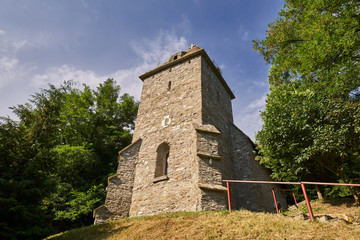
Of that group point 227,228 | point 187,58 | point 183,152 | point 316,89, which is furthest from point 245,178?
point 187,58

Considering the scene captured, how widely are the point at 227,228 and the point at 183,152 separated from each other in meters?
5.23

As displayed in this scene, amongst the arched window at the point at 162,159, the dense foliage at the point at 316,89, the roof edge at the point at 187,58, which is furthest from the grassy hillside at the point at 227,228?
the roof edge at the point at 187,58

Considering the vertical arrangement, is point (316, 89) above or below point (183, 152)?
above

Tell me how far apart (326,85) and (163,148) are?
8228 mm

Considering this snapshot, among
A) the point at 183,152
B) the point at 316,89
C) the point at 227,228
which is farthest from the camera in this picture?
the point at 183,152

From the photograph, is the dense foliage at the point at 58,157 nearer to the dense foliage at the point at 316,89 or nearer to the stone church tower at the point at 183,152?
the stone church tower at the point at 183,152

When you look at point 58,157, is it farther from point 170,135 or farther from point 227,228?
point 227,228

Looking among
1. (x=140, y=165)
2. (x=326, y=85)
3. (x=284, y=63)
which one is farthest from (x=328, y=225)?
(x=140, y=165)

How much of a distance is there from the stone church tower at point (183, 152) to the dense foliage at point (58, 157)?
3332 millimetres

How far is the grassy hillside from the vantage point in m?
4.85

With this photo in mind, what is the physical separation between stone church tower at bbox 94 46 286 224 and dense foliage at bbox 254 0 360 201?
2.31 metres

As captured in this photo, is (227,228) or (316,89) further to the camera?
(316,89)

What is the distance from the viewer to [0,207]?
21.8ft

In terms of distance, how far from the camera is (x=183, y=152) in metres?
10.7
